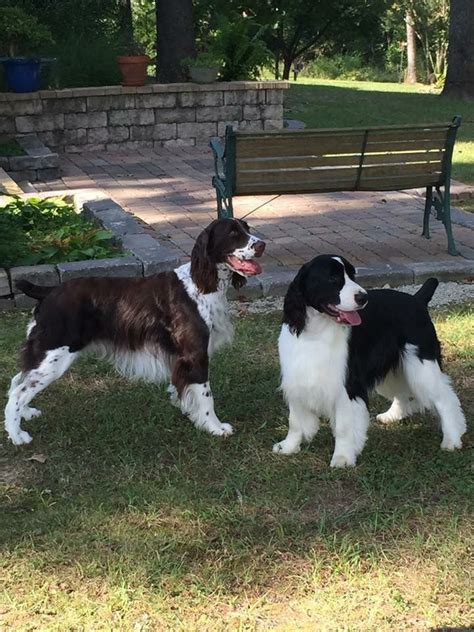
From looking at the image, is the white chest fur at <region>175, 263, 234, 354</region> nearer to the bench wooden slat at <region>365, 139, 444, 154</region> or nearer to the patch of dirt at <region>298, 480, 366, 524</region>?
the patch of dirt at <region>298, 480, 366, 524</region>

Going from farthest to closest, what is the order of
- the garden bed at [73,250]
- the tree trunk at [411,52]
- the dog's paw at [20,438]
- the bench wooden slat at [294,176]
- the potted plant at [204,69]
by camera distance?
the tree trunk at [411,52]
the potted plant at [204,69]
the bench wooden slat at [294,176]
the garden bed at [73,250]
the dog's paw at [20,438]

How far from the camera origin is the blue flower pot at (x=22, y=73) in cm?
1177

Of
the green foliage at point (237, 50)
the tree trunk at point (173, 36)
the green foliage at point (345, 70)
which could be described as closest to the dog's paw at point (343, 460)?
the green foliage at point (237, 50)

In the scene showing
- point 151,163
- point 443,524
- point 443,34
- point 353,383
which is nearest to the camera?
point 443,524

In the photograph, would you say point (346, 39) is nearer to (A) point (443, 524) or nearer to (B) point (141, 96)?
(B) point (141, 96)

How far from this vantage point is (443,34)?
29938mm

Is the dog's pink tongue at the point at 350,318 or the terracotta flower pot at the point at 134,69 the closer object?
the dog's pink tongue at the point at 350,318

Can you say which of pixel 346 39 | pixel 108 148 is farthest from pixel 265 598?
pixel 346 39

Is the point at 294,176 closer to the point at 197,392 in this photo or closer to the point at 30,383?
the point at 197,392

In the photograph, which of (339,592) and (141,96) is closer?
(339,592)

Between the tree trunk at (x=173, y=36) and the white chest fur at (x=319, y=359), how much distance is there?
11.5 meters

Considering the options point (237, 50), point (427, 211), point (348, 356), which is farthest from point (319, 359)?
point (237, 50)

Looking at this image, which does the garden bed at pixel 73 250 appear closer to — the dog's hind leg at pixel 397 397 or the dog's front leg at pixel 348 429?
the dog's hind leg at pixel 397 397

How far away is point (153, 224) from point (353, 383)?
185 inches
